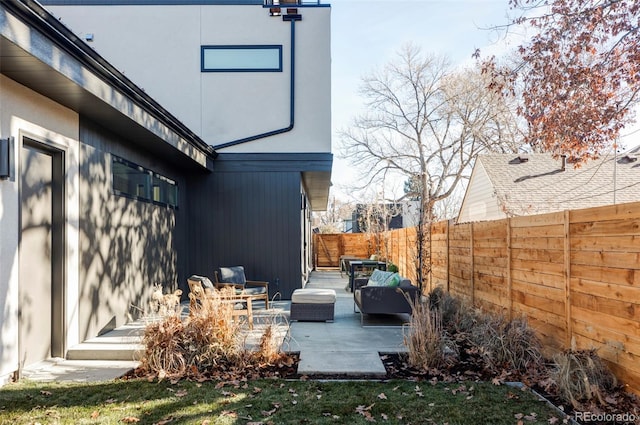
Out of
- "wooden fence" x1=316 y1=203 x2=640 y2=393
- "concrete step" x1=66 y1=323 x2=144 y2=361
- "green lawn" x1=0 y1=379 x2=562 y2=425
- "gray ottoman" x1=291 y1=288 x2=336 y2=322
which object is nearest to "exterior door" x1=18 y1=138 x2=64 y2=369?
"concrete step" x1=66 y1=323 x2=144 y2=361

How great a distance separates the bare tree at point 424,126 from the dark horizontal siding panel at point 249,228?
14591 mm

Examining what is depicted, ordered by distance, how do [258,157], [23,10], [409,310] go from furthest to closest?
[258,157] → [409,310] → [23,10]

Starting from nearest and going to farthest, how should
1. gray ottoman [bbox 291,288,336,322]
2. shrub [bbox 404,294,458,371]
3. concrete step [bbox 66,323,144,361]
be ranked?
shrub [bbox 404,294,458,371] < concrete step [bbox 66,323,144,361] < gray ottoman [bbox 291,288,336,322]

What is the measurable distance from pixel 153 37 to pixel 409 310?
8089 mm

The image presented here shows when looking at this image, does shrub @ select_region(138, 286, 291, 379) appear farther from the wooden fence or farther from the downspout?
the downspout

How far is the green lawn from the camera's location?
3.54 m

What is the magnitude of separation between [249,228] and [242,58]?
12.4 feet

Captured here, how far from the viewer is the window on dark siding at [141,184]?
688 centimetres

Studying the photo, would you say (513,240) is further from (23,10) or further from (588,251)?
(23,10)

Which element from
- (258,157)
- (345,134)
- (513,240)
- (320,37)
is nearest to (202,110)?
(258,157)

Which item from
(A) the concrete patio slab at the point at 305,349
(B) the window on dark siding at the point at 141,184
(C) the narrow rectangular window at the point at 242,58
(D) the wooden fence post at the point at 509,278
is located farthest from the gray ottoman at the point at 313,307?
(C) the narrow rectangular window at the point at 242,58

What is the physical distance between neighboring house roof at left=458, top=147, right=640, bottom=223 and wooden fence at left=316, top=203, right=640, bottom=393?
23.8 feet

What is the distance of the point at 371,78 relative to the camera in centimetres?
2528

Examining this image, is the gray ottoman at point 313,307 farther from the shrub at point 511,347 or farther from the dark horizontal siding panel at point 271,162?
the dark horizontal siding panel at point 271,162
